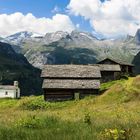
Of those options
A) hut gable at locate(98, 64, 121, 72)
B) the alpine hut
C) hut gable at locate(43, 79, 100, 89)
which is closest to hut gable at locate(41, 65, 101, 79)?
the alpine hut

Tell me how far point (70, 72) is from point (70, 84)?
3.56 metres

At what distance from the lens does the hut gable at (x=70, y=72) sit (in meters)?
80.6

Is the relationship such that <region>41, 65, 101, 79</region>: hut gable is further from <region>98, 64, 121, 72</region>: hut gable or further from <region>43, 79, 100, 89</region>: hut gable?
<region>98, 64, 121, 72</region>: hut gable

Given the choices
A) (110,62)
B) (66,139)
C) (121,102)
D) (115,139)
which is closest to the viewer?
(115,139)

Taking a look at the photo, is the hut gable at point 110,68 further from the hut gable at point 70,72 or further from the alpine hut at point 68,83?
the alpine hut at point 68,83

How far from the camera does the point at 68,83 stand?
262 feet

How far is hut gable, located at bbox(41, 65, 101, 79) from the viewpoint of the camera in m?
80.6

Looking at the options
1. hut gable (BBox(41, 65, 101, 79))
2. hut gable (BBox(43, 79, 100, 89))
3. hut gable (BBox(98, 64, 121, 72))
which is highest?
hut gable (BBox(98, 64, 121, 72))

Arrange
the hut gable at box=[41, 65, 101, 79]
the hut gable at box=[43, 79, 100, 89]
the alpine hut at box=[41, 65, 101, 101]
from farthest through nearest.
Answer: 1. the hut gable at box=[41, 65, 101, 79]
2. the alpine hut at box=[41, 65, 101, 101]
3. the hut gable at box=[43, 79, 100, 89]

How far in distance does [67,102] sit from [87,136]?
6124 centimetres

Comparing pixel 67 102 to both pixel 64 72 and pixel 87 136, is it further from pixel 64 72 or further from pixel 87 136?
pixel 87 136

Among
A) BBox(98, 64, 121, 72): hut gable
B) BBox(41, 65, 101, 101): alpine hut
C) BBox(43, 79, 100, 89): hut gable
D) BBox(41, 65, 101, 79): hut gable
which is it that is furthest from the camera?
BBox(98, 64, 121, 72): hut gable

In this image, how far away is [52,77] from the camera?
8044cm

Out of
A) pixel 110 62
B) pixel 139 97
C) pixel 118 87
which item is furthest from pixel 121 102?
pixel 110 62
